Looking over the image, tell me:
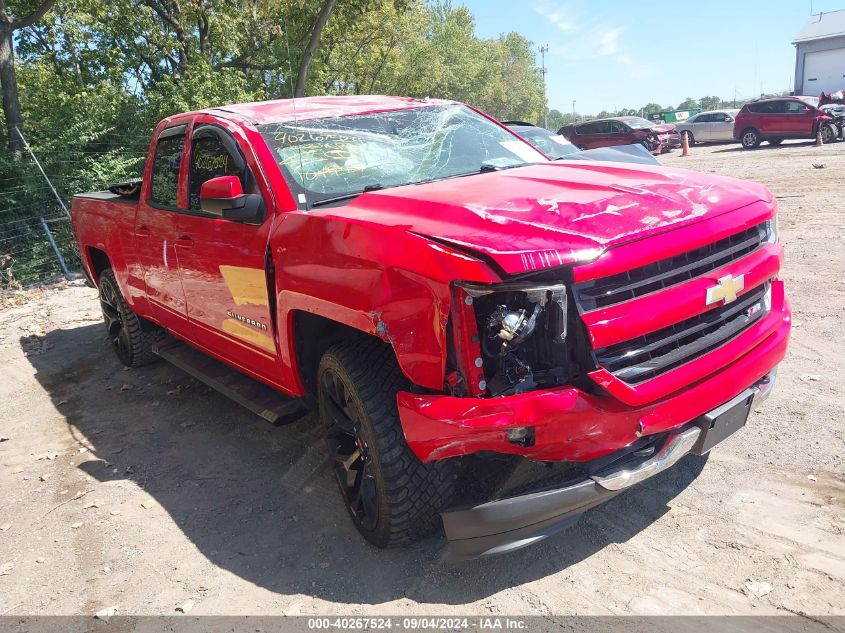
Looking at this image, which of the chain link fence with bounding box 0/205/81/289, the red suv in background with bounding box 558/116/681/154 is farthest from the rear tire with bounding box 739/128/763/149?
the chain link fence with bounding box 0/205/81/289

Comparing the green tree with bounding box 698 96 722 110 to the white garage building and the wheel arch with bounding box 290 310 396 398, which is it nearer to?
the white garage building

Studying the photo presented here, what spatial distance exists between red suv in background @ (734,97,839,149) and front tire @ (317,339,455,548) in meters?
23.2

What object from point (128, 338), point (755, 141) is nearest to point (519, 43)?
point (755, 141)

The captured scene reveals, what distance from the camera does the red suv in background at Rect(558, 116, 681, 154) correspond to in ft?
82.3

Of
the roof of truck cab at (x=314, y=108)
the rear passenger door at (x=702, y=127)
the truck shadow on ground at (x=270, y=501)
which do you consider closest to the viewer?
the truck shadow on ground at (x=270, y=501)

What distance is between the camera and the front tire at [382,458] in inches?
113

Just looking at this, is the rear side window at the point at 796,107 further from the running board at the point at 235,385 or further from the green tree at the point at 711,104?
the green tree at the point at 711,104

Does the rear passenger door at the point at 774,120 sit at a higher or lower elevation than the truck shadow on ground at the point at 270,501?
higher

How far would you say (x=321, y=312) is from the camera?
3.10 m

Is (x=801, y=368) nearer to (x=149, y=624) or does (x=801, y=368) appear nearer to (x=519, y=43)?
(x=149, y=624)

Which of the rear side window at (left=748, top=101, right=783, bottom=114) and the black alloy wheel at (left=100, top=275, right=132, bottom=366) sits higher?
the rear side window at (left=748, top=101, right=783, bottom=114)

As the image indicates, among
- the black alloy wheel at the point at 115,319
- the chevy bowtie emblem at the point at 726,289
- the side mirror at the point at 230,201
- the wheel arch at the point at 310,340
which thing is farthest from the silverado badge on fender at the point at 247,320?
the black alloy wheel at the point at 115,319

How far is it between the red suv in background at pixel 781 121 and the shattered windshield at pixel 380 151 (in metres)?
21.3

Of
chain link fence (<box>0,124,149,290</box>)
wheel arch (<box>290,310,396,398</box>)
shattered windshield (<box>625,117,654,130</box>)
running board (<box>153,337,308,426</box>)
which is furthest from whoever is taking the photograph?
shattered windshield (<box>625,117,654,130</box>)
